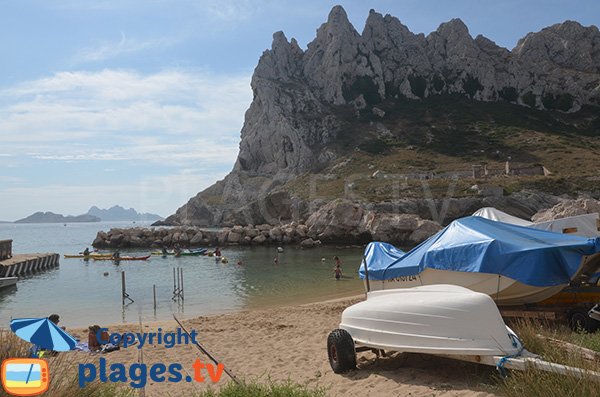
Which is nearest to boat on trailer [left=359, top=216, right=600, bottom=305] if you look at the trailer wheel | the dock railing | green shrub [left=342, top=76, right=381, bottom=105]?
the trailer wheel

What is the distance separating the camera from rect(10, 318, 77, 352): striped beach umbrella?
7.41 metres

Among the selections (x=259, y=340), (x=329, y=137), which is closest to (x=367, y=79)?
(x=329, y=137)

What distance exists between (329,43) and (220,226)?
58316 mm

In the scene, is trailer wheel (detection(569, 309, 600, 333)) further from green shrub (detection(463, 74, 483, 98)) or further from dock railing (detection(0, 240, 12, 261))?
green shrub (detection(463, 74, 483, 98))

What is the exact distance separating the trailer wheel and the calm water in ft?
49.7

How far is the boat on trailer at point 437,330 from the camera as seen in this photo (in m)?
6.46

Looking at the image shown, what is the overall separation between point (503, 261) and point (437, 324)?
14.5ft

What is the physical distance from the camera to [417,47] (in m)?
130

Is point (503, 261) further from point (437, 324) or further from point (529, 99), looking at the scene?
point (529, 99)

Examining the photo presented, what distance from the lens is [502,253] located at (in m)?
10.6

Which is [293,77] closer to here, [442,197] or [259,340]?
[442,197]

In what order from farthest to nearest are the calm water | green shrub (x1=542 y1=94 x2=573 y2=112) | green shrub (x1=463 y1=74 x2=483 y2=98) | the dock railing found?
green shrub (x1=463 y1=74 x2=483 y2=98), green shrub (x1=542 y1=94 x2=573 y2=112), the dock railing, the calm water

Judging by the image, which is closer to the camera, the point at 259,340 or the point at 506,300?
the point at 506,300

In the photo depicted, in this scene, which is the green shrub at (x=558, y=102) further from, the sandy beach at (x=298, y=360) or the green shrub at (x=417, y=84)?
the sandy beach at (x=298, y=360)
